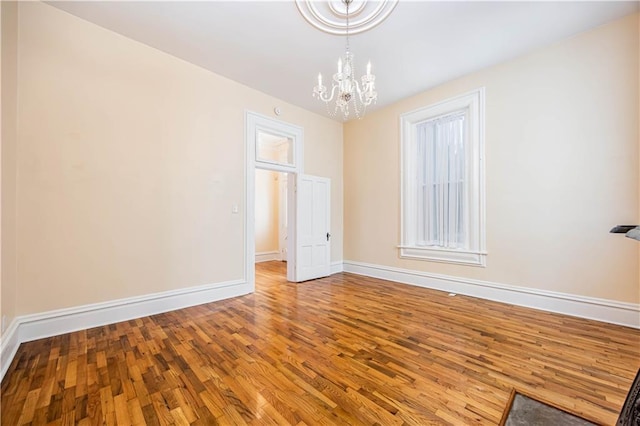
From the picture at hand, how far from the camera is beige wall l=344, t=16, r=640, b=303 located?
3039 mm

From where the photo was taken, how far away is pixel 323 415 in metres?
1.65

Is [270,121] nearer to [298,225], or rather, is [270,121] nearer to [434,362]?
[298,225]

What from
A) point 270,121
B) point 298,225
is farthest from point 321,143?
point 298,225

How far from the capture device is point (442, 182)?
4.66 metres

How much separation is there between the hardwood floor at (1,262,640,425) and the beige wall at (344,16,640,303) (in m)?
0.67

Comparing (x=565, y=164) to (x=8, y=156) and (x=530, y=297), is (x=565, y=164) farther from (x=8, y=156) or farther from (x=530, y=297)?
(x=8, y=156)

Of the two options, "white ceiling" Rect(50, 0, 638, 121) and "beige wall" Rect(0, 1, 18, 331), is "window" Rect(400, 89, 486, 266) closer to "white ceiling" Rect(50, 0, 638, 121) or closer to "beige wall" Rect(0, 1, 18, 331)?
"white ceiling" Rect(50, 0, 638, 121)

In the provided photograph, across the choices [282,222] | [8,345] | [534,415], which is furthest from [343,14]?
[282,222]

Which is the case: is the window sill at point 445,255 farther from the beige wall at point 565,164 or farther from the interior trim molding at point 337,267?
the interior trim molding at point 337,267

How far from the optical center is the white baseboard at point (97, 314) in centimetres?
245

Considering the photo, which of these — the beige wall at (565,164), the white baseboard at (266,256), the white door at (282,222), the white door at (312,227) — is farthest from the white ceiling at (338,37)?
the white baseboard at (266,256)

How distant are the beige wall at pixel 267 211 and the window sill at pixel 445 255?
14.1ft

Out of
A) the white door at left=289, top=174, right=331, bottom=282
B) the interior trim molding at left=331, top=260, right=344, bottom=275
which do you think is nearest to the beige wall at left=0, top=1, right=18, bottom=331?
the white door at left=289, top=174, right=331, bottom=282

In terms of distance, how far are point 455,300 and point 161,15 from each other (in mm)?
5310
